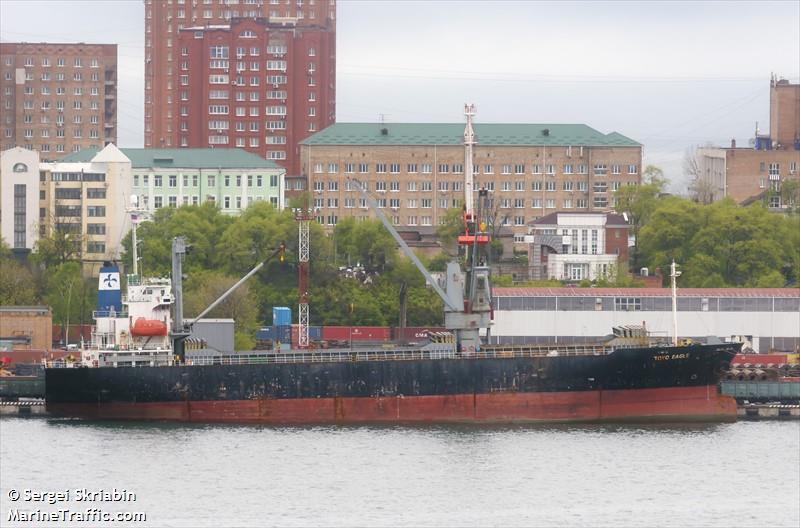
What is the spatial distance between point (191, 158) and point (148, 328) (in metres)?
66.1

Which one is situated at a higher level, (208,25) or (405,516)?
(208,25)

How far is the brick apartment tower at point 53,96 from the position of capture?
18588cm

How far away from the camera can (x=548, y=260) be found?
12769cm

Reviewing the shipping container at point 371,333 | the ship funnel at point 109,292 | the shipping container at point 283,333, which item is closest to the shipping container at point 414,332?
the shipping container at point 371,333

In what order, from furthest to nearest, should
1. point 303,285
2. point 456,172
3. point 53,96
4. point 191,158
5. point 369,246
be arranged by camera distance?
point 53,96 → point 191,158 → point 456,172 → point 369,246 → point 303,285

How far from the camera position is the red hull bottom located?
263 ft

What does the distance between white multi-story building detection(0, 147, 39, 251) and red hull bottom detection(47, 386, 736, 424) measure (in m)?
54.0

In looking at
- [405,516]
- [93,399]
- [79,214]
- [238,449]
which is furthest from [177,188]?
[405,516]

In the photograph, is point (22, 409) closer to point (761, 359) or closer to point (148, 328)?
point (148, 328)

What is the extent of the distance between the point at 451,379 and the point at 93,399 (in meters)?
13.4

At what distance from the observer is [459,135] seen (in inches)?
5842

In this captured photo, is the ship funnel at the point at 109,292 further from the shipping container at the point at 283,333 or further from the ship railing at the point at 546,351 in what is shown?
the shipping container at the point at 283,333

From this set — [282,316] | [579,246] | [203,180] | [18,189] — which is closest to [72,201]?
[18,189]

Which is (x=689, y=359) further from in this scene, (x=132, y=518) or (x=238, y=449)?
(x=132, y=518)
